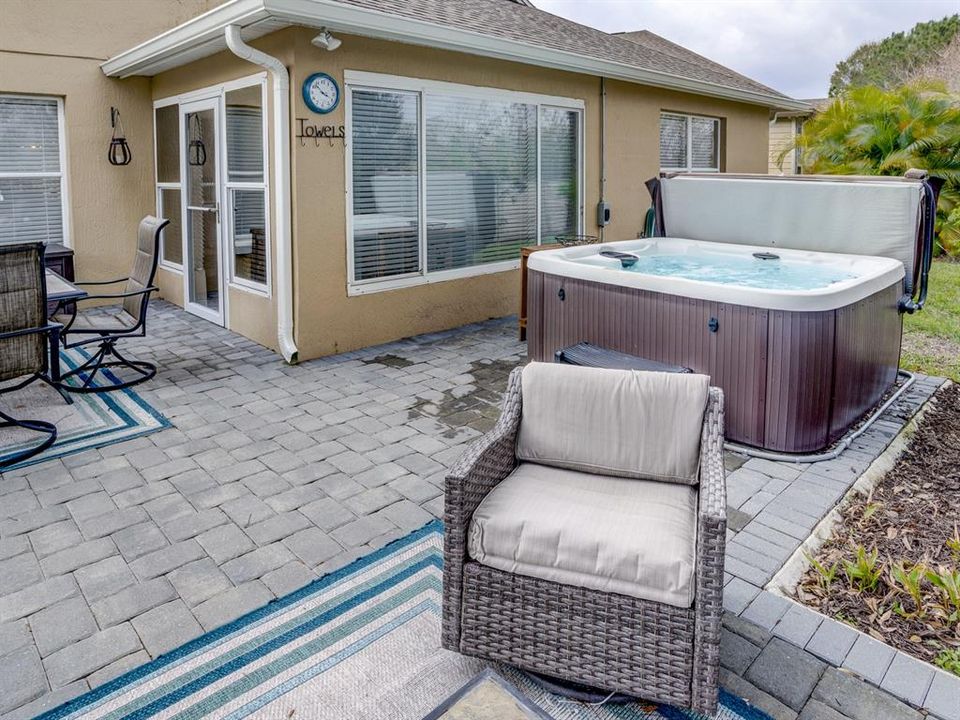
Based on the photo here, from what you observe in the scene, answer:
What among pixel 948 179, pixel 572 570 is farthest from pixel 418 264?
pixel 948 179

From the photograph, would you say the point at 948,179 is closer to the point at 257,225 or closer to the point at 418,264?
the point at 418,264

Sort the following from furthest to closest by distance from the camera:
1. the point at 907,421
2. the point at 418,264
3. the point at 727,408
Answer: the point at 418,264
the point at 907,421
the point at 727,408

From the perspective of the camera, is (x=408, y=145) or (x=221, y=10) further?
(x=408, y=145)

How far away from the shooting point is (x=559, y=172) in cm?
770

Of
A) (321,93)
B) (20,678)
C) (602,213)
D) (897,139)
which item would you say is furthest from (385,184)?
(897,139)

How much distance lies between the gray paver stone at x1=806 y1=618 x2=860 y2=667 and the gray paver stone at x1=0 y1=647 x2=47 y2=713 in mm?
2369

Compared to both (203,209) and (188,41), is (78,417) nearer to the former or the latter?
(203,209)

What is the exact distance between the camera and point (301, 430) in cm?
427

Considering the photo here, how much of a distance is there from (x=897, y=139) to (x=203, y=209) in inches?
428

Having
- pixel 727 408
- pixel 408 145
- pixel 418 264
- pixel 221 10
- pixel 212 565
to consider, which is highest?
pixel 221 10

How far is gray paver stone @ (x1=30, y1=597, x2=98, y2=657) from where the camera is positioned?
2.34 metres

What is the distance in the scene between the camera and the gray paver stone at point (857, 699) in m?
2.03

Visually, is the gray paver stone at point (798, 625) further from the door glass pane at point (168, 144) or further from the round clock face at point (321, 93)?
the door glass pane at point (168, 144)

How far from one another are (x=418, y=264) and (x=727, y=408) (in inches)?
129
